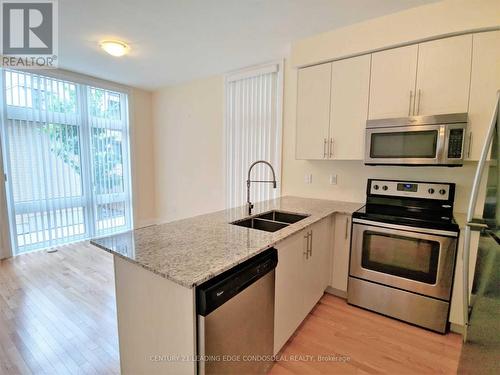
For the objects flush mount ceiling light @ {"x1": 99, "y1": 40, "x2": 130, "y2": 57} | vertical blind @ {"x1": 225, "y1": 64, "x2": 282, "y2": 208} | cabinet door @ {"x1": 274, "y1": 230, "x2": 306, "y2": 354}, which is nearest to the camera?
cabinet door @ {"x1": 274, "y1": 230, "x2": 306, "y2": 354}

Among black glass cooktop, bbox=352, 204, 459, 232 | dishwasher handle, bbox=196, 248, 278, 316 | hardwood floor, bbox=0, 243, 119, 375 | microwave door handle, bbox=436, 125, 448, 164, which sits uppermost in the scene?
microwave door handle, bbox=436, 125, 448, 164

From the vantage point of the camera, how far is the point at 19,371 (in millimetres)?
1610

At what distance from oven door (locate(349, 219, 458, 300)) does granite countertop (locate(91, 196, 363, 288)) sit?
1.99 feet

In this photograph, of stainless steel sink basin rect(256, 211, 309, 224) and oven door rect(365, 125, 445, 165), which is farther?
stainless steel sink basin rect(256, 211, 309, 224)

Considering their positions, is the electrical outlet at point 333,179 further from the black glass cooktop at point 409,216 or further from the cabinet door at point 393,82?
the cabinet door at point 393,82

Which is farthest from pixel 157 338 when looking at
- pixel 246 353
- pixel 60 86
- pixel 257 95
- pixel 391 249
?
pixel 60 86

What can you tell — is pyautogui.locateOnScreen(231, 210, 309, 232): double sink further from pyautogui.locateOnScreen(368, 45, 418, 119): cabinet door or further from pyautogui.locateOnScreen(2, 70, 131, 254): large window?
pyautogui.locateOnScreen(2, 70, 131, 254): large window

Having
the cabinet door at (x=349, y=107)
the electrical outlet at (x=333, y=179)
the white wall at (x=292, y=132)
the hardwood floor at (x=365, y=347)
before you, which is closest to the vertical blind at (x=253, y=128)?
the white wall at (x=292, y=132)

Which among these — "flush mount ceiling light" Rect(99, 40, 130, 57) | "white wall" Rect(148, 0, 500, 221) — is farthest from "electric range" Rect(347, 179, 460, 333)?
"flush mount ceiling light" Rect(99, 40, 130, 57)

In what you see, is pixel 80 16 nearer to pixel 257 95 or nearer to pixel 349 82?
pixel 257 95

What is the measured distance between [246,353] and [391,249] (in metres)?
1.51

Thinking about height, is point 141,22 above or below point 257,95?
above

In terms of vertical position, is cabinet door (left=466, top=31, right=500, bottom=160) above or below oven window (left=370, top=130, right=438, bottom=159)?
above

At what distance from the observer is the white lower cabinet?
1643mm
